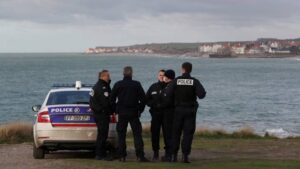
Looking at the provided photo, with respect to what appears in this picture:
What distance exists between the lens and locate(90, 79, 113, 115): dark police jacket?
1217 centimetres

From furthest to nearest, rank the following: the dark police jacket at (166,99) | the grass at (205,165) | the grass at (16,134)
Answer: the grass at (16,134), the dark police jacket at (166,99), the grass at (205,165)

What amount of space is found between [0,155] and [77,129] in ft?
8.89

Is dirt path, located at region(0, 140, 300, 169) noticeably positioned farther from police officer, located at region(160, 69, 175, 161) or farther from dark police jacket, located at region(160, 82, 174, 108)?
dark police jacket, located at region(160, 82, 174, 108)

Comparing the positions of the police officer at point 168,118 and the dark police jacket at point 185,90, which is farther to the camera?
the police officer at point 168,118

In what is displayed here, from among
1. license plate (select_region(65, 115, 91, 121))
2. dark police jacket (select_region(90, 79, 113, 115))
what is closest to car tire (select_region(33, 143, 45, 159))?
license plate (select_region(65, 115, 91, 121))

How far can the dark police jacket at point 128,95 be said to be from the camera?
12047 millimetres

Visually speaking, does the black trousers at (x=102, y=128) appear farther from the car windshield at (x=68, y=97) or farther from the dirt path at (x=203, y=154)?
the car windshield at (x=68, y=97)

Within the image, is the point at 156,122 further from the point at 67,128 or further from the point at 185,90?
the point at 67,128

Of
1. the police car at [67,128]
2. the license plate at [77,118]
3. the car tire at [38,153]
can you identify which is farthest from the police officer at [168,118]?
the car tire at [38,153]

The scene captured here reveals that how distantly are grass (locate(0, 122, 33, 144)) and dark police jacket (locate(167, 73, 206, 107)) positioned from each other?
7449 mm

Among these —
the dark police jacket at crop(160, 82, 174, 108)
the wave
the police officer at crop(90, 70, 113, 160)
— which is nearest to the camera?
the dark police jacket at crop(160, 82, 174, 108)

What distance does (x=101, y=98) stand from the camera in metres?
12.2

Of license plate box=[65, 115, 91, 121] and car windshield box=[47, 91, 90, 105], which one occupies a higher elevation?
car windshield box=[47, 91, 90, 105]

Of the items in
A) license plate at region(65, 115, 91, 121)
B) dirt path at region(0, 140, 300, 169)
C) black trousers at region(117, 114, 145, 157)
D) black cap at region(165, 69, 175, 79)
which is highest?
black cap at region(165, 69, 175, 79)
